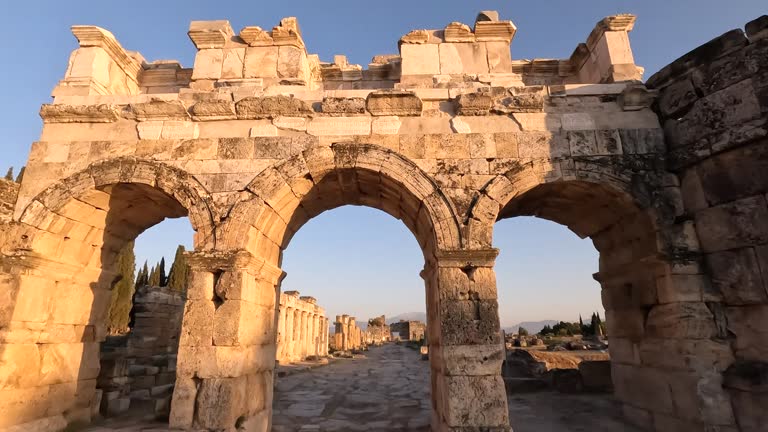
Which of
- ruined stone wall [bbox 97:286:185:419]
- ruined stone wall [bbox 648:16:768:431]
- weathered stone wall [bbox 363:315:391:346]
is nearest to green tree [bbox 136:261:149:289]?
ruined stone wall [bbox 97:286:185:419]

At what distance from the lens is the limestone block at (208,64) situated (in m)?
6.53

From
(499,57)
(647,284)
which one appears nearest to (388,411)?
(647,284)

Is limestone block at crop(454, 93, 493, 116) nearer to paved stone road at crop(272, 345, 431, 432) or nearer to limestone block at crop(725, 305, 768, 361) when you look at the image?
limestone block at crop(725, 305, 768, 361)

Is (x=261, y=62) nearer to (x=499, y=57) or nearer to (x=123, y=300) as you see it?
(x=499, y=57)

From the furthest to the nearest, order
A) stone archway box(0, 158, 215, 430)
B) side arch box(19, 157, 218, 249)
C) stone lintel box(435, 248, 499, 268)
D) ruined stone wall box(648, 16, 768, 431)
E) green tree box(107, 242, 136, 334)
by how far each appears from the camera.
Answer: green tree box(107, 242, 136, 334) → side arch box(19, 157, 218, 249) → stone archway box(0, 158, 215, 430) → stone lintel box(435, 248, 499, 268) → ruined stone wall box(648, 16, 768, 431)

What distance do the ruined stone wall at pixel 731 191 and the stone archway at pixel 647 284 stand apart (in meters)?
0.09

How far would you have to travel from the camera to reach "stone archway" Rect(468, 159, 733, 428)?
4.79 metres

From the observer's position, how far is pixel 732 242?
4871mm

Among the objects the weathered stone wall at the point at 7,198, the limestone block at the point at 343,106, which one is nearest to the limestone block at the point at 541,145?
the limestone block at the point at 343,106

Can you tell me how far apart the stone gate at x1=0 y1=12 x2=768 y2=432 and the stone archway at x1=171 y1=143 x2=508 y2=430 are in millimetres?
28

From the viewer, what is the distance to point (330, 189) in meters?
6.21

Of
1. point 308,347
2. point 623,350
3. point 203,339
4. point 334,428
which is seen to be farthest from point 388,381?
point 308,347

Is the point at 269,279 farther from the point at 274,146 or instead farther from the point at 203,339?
the point at 274,146

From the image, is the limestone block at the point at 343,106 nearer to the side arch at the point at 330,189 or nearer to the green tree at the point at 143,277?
the side arch at the point at 330,189
